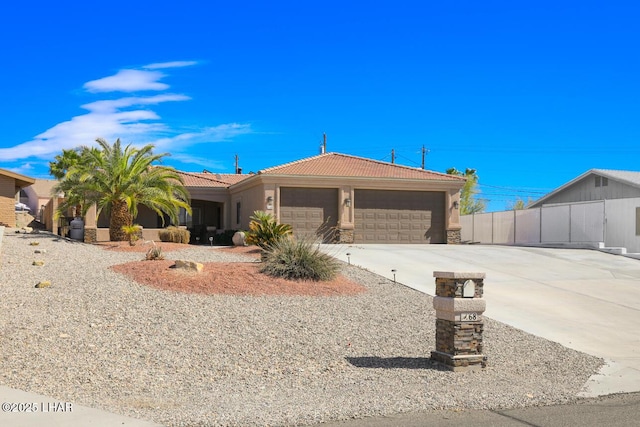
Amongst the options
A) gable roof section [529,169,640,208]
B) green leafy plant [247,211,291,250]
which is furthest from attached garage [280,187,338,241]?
gable roof section [529,169,640,208]

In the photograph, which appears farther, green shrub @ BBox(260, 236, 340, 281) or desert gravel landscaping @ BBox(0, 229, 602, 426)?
green shrub @ BBox(260, 236, 340, 281)

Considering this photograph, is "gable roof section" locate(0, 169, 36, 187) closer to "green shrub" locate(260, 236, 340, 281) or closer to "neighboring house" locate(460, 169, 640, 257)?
"green shrub" locate(260, 236, 340, 281)

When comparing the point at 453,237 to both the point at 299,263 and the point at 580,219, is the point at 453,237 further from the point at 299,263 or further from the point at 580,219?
the point at 299,263

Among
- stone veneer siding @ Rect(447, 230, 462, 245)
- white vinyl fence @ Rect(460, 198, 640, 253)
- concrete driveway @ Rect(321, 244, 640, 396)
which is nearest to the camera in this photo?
concrete driveway @ Rect(321, 244, 640, 396)

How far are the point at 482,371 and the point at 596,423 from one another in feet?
8.18

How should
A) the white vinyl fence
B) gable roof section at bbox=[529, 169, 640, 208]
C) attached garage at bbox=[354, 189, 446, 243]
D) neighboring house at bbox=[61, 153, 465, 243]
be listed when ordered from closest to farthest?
the white vinyl fence < neighboring house at bbox=[61, 153, 465, 243] < attached garage at bbox=[354, 189, 446, 243] < gable roof section at bbox=[529, 169, 640, 208]

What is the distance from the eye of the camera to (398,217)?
31.2 metres

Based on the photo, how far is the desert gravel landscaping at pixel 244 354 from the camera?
25.2 feet

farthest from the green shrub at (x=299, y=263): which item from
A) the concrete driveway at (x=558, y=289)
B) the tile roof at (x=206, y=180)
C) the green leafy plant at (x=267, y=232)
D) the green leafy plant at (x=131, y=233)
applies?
the tile roof at (x=206, y=180)

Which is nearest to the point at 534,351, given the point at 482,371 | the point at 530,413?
the point at 482,371

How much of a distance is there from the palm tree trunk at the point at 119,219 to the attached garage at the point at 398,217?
10.4 metres

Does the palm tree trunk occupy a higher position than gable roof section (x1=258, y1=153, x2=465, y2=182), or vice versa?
gable roof section (x1=258, y1=153, x2=465, y2=182)

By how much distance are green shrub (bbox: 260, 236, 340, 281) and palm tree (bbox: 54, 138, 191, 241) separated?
10.6 meters

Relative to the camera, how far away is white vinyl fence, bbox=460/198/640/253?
27.7 metres
